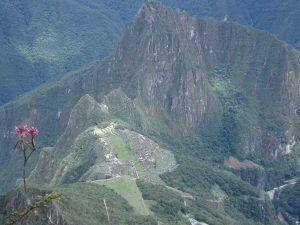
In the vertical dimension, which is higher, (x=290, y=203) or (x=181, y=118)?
(x=181, y=118)

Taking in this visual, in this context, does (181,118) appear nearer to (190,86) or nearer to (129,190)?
(190,86)

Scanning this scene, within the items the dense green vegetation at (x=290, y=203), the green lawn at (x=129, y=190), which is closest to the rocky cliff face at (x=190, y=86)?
the dense green vegetation at (x=290, y=203)

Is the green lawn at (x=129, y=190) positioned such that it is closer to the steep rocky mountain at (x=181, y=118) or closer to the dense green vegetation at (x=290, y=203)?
the steep rocky mountain at (x=181, y=118)

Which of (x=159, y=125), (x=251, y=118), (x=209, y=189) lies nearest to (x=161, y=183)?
(x=209, y=189)

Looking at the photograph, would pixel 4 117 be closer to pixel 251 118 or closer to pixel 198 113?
pixel 198 113

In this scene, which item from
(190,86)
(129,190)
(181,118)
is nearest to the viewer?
(129,190)

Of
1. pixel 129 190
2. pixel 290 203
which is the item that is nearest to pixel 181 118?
pixel 290 203
